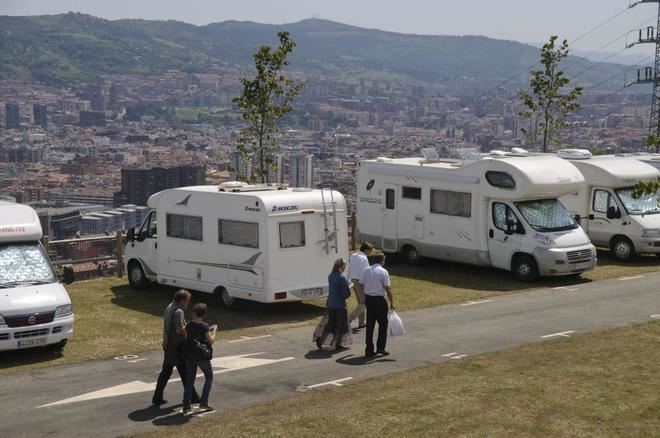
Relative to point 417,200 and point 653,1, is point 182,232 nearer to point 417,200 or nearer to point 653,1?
point 417,200

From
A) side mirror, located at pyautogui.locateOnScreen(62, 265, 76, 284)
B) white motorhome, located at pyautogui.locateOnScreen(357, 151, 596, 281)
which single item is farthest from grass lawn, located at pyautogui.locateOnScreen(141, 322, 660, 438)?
white motorhome, located at pyautogui.locateOnScreen(357, 151, 596, 281)

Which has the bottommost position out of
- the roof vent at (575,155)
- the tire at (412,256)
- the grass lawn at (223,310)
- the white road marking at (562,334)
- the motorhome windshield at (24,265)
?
the grass lawn at (223,310)

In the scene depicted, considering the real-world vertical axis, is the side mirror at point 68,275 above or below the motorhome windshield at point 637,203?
below

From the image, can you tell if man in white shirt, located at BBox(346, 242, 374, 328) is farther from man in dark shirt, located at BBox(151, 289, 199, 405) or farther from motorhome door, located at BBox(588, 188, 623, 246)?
motorhome door, located at BBox(588, 188, 623, 246)

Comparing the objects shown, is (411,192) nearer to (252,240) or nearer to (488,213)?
(488,213)

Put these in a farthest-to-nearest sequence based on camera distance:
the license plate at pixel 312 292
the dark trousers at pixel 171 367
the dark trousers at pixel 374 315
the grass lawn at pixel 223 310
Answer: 1. the license plate at pixel 312 292
2. the grass lawn at pixel 223 310
3. the dark trousers at pixel 374 315
4. the dark trousers at pixel 171 367

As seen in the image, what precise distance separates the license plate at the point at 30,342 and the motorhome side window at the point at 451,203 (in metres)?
11.3

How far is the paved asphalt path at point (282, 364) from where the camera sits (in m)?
13.0

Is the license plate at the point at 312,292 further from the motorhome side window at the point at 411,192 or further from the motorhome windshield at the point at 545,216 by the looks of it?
the motorhome side window at the point at 411,192

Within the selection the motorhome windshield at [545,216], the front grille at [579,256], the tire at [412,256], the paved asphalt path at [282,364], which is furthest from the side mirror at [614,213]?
the tire at [412,256]

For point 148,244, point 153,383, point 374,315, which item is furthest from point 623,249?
point 153,383

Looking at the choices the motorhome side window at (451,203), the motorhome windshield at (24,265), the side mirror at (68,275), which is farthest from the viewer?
the motorhome side window at (451,203)

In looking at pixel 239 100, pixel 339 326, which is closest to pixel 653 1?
pixel 239 100

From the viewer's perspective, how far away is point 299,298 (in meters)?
19.6
